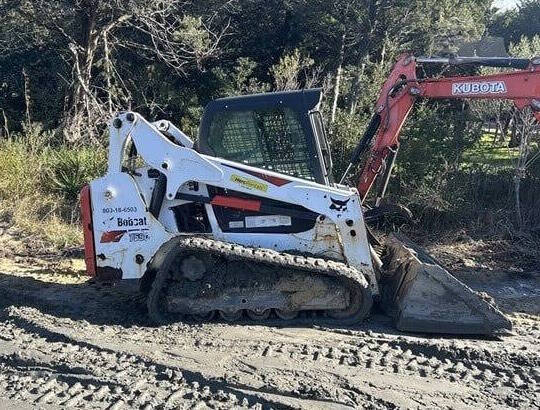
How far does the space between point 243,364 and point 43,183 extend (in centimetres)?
704

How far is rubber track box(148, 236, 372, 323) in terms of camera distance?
5.98 meters

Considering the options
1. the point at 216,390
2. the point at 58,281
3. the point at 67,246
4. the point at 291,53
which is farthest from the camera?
the point at 291,53

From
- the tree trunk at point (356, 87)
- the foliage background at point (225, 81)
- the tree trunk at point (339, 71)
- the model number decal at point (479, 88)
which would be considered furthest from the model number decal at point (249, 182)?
the tree trunk at point (356, 87)

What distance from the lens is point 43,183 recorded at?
1101cm

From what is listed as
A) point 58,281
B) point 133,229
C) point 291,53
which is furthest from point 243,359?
point 291,53

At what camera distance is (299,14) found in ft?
52.7

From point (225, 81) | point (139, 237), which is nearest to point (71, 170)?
point (225, 81)

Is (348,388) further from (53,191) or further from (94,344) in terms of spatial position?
(53,191)

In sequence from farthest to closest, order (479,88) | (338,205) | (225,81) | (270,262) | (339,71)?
(339,71)
(225,81)
(479,88)
(338,205)
(270,262)

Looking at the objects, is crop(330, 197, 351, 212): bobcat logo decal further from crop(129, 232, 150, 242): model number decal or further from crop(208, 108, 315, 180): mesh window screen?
crop(129, 232, 150, 242): model number decal

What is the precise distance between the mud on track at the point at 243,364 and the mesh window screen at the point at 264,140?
1492mm

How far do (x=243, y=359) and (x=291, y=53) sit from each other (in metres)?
11.2

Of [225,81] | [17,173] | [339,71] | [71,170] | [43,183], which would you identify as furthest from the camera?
[339,71]

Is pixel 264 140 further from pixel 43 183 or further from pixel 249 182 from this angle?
pixel 43 183
